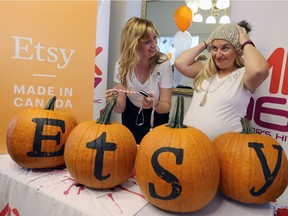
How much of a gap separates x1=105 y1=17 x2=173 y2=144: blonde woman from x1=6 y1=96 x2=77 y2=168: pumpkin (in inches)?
22.4

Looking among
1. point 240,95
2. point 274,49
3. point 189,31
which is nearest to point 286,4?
point 274,49

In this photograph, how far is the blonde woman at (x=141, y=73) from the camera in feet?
4.41

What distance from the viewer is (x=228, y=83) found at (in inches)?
42.6

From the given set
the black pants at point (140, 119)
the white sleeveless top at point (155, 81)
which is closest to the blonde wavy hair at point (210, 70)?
the white sleeveless top at point (155, 81)

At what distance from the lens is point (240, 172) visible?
657 mm

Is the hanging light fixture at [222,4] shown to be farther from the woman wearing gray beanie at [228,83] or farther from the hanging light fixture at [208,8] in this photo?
the woman wearing gray beanie at [228,83]

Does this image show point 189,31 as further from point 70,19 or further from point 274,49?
point 70,19

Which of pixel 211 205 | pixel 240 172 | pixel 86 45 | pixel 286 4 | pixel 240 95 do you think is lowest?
pixel 211 205

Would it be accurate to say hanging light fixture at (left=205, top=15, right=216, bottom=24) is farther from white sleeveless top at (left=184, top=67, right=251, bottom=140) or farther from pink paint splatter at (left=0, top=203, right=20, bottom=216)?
pink paint splatter at (left=0, top=203, right=20, bottom=216)

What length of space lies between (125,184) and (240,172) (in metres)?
0.36

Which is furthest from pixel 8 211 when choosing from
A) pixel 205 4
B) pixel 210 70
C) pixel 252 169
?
pixel 205 4

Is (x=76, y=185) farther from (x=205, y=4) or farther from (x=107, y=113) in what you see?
(x=205, y=4)

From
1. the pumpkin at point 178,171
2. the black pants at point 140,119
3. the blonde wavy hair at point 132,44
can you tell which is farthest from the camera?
the black pants at point 140,119

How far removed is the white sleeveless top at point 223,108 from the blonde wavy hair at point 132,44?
46 centimetres
